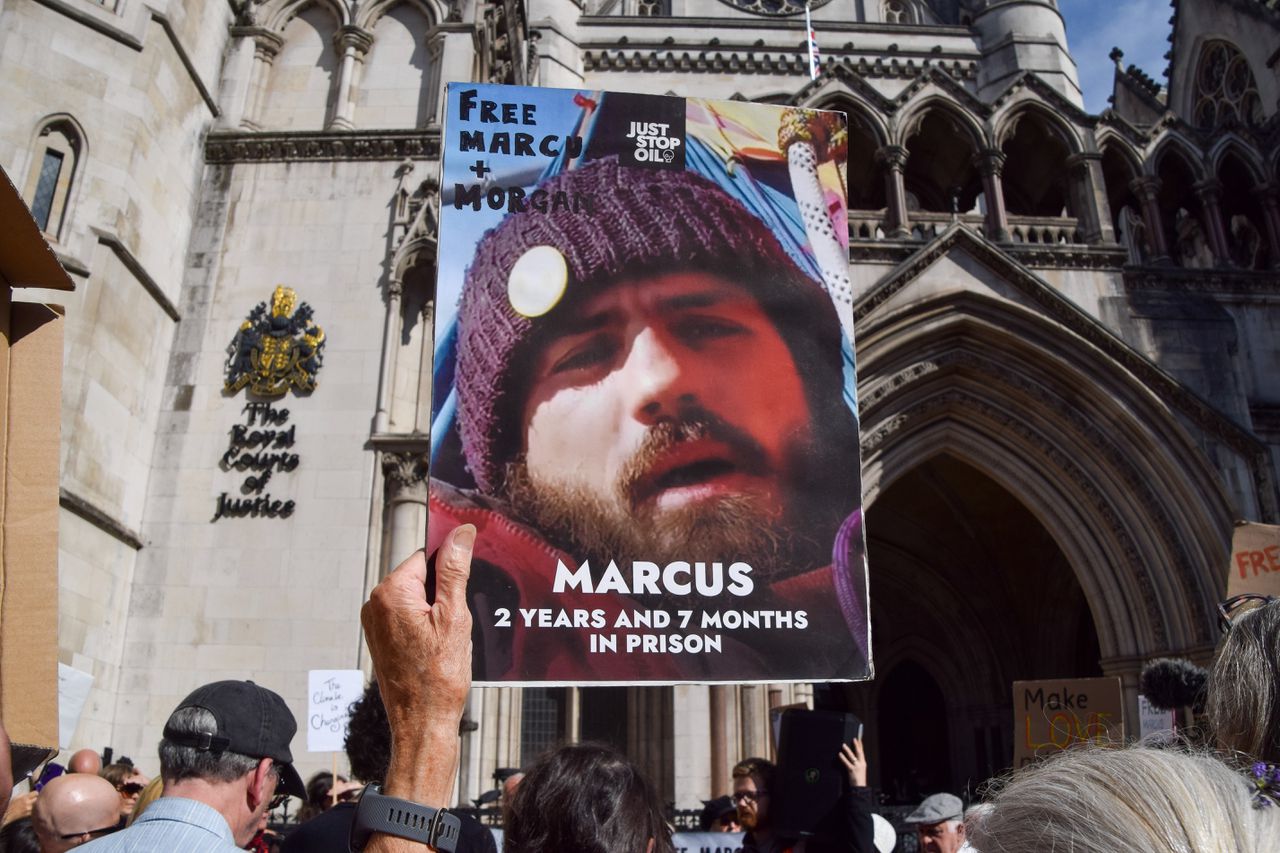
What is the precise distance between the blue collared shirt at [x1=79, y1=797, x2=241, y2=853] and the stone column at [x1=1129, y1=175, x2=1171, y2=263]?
1686 centimetres

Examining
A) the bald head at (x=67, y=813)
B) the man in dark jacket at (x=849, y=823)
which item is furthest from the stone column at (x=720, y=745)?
the bald head at (x=67, y=813)

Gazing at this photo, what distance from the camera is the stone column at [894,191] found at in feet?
51.6

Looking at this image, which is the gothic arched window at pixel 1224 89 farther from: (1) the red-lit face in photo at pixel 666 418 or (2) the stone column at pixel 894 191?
(1) the red-lit face in photo at pixel 666 418

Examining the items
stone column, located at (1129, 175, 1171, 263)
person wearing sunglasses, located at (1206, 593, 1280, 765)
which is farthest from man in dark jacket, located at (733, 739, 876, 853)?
stone column, located at (1129, 175, 1171, 263)

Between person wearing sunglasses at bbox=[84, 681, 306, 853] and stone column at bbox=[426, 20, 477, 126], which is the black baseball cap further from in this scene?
stone column at bbox=[426, 20, 477, 126]

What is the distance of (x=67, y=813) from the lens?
10.6ft

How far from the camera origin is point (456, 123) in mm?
5340

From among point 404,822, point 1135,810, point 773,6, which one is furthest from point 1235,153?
point 404,822

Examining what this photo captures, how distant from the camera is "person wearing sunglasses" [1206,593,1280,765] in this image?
1590mm

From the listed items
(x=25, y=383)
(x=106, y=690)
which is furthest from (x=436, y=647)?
(x=106, y=690)

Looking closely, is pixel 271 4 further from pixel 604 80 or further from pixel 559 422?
pixel 559 422

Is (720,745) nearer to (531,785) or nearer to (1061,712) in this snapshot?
(1061,712)

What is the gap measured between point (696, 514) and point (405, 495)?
7300 millimetres

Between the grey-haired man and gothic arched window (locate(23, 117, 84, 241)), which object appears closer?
the grey-haired man
